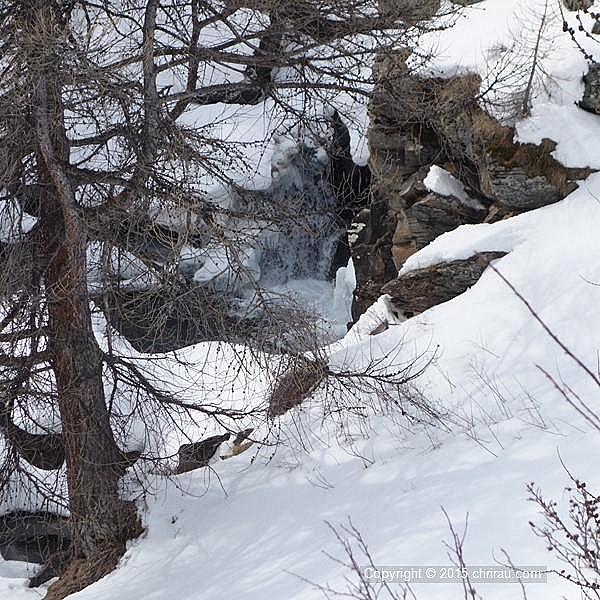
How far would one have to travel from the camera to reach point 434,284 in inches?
328

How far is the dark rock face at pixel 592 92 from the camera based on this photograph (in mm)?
8359

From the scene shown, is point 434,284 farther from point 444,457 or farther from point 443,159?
point 444,457

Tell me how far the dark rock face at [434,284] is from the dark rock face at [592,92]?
6.77ft

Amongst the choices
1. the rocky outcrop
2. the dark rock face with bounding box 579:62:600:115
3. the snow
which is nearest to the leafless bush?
the rocky outcrop

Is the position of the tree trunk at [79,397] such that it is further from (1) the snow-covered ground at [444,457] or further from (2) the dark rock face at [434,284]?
(2) the dark rock face at [434,284]

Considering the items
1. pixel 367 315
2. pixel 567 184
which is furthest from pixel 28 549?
pixel 567 184

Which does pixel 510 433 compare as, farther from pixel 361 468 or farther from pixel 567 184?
pixel 567 184

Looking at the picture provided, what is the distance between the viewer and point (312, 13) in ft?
19.1

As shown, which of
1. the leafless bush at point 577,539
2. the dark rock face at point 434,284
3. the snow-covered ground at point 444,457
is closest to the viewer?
the leafless bush at point 577,539

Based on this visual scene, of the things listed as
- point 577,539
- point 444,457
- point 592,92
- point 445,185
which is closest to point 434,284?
point 445,185

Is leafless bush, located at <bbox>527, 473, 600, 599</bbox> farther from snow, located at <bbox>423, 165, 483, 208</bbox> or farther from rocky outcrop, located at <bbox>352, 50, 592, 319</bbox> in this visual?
snow, located at <bbox>423, 165, 483, 208</bbox>

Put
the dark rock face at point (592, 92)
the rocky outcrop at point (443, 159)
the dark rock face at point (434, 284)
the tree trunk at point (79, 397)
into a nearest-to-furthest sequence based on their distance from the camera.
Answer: the tree trunk at point (79, 397)
the rocky outcrop at point (443, 159)
the dark rock face at point (434, 284)
the dark rock face at point (592, 92)

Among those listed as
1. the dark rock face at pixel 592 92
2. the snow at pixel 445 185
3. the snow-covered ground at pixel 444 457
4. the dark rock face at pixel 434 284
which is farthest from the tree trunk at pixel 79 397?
the dark rock face at pixel 592 92

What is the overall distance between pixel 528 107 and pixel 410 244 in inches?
101
